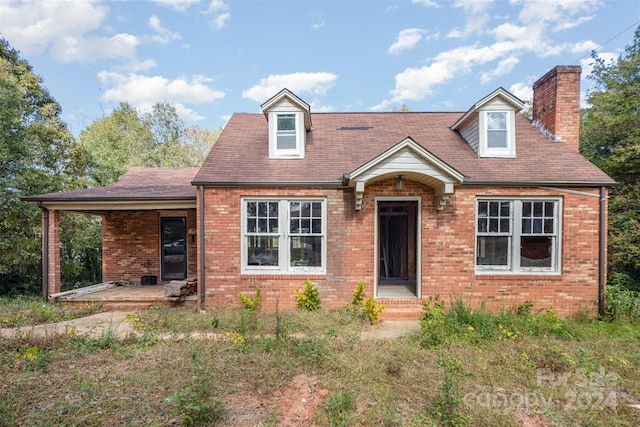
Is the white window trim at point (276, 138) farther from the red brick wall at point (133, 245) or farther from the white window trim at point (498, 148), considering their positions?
the white window trim at point (498, 148)

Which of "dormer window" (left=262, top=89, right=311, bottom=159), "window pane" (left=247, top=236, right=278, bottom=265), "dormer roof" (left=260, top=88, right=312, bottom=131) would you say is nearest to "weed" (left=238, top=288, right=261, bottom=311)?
"window pane" (left=247, top=236, right=278, bottom=265)

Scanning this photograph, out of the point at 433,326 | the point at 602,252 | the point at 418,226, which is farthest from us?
the point at 418,226

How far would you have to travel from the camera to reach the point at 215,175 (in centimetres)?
725

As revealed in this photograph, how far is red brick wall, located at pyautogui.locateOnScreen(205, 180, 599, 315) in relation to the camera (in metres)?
7.02

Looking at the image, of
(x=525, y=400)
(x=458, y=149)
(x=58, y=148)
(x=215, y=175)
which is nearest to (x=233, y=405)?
(x=525, y=400)

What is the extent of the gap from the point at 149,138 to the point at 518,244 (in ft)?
88.2

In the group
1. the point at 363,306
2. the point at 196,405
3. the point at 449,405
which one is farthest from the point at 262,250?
the point at 449,405

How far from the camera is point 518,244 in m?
7.13

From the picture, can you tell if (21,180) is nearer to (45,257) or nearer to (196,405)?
(45,257)

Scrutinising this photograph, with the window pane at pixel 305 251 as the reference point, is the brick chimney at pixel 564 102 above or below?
above

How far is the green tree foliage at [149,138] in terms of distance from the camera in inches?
835

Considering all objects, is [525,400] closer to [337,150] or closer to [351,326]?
[351,326]

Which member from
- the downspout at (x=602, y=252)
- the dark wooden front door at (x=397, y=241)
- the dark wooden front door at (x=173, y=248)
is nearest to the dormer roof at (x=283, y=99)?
the dark wooden front door at (x=397, y=241)

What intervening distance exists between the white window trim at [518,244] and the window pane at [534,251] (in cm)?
12
